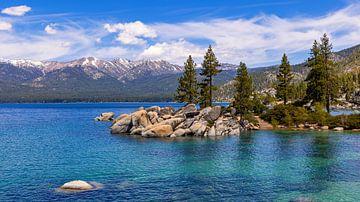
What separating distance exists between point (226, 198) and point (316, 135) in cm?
5632

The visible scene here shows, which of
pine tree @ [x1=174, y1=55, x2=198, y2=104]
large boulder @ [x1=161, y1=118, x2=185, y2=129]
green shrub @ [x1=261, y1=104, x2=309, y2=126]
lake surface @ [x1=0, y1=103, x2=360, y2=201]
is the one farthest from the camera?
pine tree @ [x1=174, y1=55, x2=198, y2=104]

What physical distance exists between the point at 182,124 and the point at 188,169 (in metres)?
40.6

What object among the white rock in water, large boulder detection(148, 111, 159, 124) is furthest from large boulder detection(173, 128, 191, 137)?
the white rock in water

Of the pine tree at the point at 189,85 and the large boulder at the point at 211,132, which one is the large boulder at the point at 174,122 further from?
the pine tree at the point at 189,85

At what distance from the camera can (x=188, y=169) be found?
47.4m

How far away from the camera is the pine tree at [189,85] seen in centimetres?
10794

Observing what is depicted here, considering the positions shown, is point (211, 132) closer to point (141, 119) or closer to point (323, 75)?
point (141, 119)

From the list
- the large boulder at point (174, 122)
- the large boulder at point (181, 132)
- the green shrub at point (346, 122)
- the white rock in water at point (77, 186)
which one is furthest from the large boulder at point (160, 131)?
the white rock in water at point (77, 186)

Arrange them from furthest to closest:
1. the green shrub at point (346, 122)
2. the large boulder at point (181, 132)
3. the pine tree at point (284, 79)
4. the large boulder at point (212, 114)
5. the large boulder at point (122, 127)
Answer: the pine tree at point (284, 79) → the large boulder at point (122, 127) → the green shrub at point (346, 122) → the large boulder at point (212, 114) → the large boulder at point (181, 132)

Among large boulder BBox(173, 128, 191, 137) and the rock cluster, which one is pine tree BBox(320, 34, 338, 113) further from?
large boulder BBox(173, 128, 191, 137)

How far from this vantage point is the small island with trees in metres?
88.3

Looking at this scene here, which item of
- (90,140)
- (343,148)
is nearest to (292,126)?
(343,148)

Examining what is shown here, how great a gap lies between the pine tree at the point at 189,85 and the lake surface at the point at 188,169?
3219 cm

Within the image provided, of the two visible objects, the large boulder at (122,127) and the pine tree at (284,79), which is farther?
the pine tree at (284,79)
